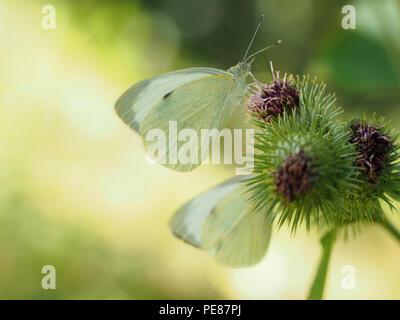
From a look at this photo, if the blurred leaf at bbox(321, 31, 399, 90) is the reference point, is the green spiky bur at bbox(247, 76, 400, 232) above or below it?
below

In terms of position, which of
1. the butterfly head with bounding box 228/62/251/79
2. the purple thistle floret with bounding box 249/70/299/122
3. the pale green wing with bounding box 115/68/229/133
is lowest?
the purple thistle floret with bounding box 249/70/299/122

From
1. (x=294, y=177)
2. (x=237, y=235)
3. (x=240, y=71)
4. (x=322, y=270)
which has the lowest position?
(x=322, y=270)

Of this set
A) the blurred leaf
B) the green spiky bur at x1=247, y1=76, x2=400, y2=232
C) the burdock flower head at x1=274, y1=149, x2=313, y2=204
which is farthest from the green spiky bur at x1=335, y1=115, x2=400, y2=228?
the blurred leaf

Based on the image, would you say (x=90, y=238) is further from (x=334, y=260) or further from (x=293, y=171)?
(x=293, y=171)

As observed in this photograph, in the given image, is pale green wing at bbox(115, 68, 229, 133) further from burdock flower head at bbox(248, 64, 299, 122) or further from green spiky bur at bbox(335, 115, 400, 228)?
green spiky bur at bbox(335, 115, 400, 228)

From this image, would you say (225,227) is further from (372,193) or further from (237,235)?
(372,193)

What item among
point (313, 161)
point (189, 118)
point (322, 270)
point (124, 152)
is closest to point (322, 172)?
point (313, 161)
